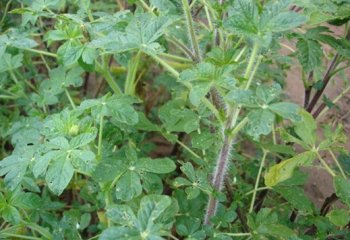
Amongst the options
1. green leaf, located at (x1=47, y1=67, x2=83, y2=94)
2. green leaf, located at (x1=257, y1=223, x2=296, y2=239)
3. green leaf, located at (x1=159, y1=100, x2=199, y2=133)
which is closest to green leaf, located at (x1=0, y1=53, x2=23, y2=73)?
green leaf, located at (x1=47, y1=67, x2=83, y2=94)

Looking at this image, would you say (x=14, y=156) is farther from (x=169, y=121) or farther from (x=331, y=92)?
(x=331, y=92)

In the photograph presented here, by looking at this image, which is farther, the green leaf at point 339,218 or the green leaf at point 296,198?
the green leaf at point 296,198

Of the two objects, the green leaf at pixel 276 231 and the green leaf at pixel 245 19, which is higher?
the green leaf at pixel 245 19

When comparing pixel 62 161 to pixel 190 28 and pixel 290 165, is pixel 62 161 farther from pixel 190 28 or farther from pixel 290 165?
pixel 290 165

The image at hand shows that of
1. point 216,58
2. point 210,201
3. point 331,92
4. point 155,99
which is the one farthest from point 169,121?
point 331,92

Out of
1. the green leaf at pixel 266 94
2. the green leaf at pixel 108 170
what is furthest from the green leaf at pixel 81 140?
Answer: the green leaf at pixel 266 94

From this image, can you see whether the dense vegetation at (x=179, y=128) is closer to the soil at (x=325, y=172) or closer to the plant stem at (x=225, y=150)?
the plant stem at (x=225, y=150)

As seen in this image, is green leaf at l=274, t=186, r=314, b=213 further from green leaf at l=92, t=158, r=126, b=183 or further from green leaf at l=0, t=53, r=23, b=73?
green leaf at l=0, t=53, r=23, b=73
